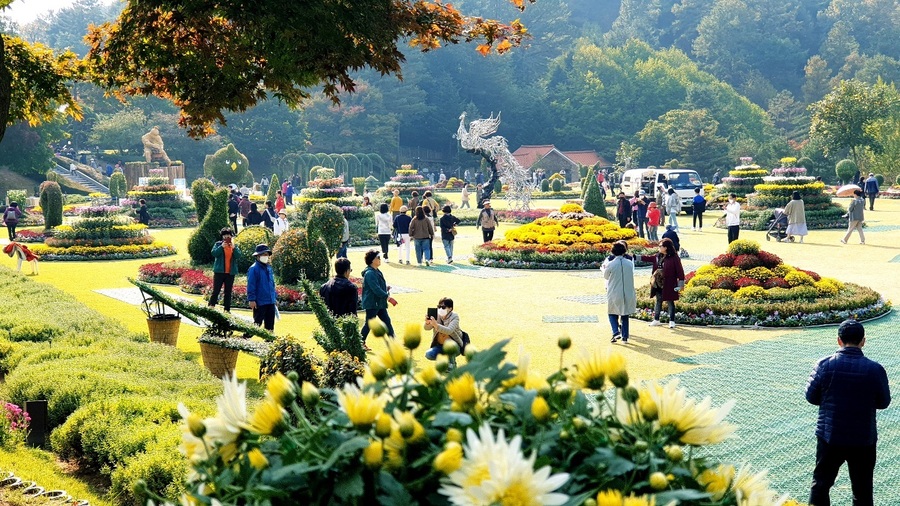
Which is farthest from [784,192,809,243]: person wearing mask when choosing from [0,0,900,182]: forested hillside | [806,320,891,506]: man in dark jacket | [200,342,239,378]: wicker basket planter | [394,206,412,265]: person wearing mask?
[0,0,900,182]: forested hillside

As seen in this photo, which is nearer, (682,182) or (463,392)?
(463,392)

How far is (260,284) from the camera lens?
12203mm

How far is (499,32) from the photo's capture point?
8.51 metres

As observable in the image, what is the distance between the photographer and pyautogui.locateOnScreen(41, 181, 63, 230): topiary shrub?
30.5 m

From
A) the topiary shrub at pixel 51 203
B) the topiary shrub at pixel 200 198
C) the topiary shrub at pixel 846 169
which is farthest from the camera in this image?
the topiary shrub at pixel 846 169

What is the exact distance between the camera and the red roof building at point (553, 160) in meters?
74.9

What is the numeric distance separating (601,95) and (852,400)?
76593 mm

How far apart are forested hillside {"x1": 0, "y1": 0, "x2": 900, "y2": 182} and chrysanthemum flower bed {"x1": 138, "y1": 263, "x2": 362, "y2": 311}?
3656 centimetres

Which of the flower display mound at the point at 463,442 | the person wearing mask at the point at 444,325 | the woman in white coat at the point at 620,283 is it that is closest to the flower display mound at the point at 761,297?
the woman in white coat at the point at 620,283

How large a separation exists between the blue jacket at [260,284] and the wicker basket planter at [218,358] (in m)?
1.74

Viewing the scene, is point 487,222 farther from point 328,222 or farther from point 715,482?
point 715,482

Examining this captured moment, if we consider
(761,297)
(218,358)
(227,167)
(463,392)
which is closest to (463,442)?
(463,392)

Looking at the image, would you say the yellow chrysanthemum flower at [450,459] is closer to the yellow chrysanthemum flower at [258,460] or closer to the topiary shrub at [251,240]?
the yellow chrysanthemum flower at [258,460]

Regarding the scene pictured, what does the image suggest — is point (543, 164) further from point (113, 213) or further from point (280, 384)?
point (280, 384)
